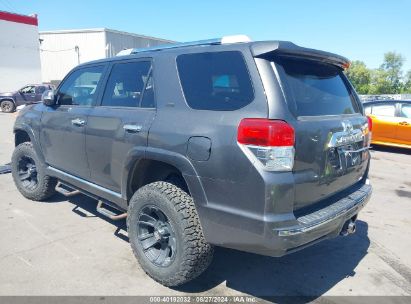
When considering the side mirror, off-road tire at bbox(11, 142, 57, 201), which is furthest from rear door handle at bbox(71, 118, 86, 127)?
off-road tire at bbox(11, 142, 57, 201)

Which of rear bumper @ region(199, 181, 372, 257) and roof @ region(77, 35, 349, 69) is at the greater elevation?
roof @ region(77, 35, 349, 69)

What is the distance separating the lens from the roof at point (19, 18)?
26770 mm

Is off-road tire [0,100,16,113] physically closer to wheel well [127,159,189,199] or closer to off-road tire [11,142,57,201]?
off-road tire [11,142,57,201]

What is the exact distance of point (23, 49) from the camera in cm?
2833

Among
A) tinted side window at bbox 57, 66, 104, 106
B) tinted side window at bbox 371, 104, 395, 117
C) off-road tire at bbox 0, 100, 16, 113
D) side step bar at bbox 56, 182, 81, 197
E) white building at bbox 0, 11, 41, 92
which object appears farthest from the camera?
white building at bbox 0, 11, 41, 92

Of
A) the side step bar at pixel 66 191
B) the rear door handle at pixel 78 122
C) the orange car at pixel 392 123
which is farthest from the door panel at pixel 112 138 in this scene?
the orange car at pixel 392 123

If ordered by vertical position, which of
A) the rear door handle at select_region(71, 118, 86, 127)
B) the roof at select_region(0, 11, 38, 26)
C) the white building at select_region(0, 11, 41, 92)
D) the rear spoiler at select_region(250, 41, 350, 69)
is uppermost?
the roof at select_region(0, 11, 38, 26)

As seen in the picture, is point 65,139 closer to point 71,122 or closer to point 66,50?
point 71,122

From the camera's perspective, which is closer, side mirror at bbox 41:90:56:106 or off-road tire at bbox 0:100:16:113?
side mirror at bbox 41:90:56:106

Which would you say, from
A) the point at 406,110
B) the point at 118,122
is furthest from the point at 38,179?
the point at 406,110

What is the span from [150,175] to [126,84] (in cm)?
95

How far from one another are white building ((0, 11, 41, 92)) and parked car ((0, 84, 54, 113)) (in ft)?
27.9

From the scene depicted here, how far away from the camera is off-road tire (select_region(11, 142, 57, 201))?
4.81m

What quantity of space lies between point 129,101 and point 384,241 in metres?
3.32
